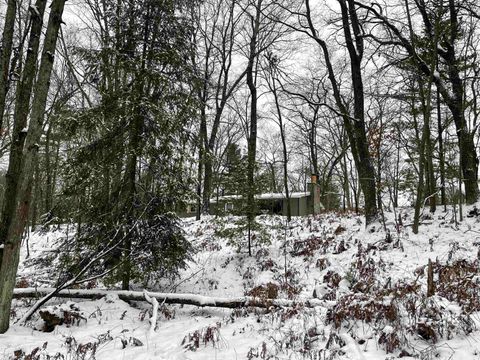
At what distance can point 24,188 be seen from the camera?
4.72 meters

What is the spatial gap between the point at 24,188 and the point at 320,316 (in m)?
4.80

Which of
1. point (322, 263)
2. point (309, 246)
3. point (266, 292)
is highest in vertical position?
point (309, 246)

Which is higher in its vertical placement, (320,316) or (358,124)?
(358,124)

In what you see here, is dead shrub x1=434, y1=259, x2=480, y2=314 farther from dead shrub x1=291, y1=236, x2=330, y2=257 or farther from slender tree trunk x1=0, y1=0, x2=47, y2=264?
slender tree trunk x1=0, y1=0, x2=47, y2=264

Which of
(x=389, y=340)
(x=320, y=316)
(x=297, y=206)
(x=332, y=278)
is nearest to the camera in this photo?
(x=389, y=340)

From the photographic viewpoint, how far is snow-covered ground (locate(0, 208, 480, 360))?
13.1 feet

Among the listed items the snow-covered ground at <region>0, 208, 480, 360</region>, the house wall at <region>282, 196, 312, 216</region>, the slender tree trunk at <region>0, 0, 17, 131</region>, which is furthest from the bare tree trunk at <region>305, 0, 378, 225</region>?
the house wall at <region>282, 196, 312, 216</region>

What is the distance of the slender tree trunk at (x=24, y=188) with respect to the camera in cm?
465

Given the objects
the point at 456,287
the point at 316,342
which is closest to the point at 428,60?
the point at 456,287

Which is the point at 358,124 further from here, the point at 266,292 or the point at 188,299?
the point at 188,299

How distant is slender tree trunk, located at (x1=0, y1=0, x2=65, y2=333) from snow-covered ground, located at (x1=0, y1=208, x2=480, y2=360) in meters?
0.61

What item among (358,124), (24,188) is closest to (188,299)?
(24,188)

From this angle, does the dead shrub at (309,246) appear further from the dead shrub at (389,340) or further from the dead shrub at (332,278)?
the dead shrub at (389,340)

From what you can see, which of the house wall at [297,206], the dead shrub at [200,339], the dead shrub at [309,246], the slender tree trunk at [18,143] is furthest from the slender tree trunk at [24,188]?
the house wall at [297,206]
